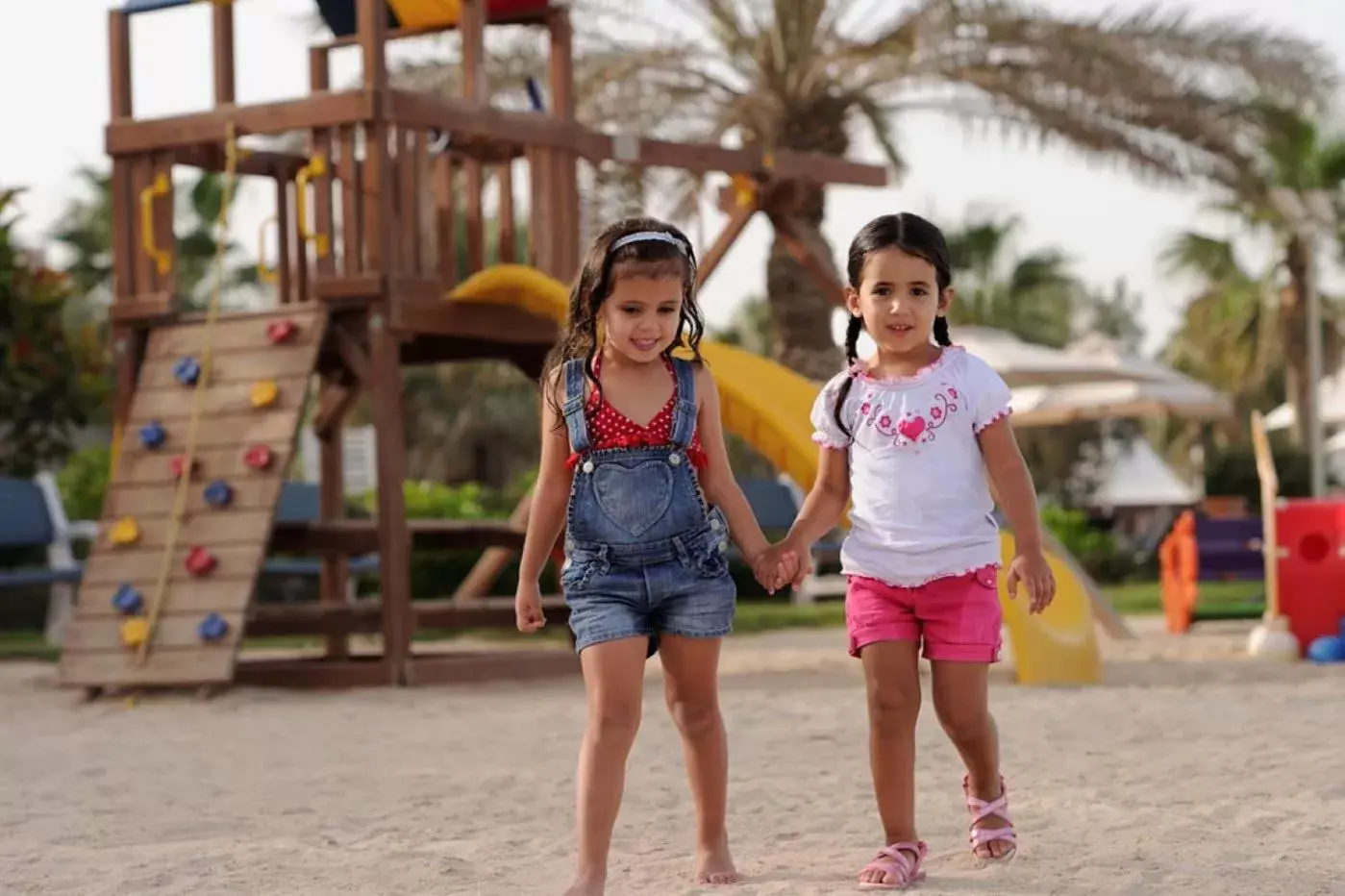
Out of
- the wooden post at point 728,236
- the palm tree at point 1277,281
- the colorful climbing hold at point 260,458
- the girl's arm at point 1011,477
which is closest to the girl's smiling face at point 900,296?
the girl's arm at point 1011,477

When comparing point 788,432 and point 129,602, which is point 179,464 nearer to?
point 129,602

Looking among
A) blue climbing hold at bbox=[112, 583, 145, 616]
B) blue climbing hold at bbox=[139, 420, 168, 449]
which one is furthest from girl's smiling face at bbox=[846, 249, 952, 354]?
blue climbing hold at bbox=[139, 420, 168, 449]

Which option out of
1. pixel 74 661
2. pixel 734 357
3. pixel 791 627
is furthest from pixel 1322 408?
pixel 74 661

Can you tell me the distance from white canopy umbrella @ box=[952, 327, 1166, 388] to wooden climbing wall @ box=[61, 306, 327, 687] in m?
8.64

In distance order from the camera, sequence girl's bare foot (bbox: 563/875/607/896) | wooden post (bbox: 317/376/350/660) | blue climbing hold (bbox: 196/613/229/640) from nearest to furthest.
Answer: girl's bare foot (bbox: 563/875/607/896), blue climbing hold (bbox: 196/613/229/640), wooden post (bbox: 317/376/350/660)

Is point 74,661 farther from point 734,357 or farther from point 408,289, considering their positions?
point 734,357

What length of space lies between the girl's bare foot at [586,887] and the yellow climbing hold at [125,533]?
607cm

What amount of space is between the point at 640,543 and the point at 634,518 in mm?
51

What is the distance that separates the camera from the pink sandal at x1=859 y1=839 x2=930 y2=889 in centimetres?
393

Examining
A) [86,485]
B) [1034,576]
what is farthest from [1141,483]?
[1034,576]

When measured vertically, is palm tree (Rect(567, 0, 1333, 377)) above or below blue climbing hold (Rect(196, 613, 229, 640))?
above

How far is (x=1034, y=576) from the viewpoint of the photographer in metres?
3.96

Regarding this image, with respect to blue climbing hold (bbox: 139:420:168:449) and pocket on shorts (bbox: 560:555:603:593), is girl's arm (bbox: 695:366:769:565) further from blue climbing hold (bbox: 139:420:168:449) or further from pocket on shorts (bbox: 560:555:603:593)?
blue climbing hold (bbox: 139:420:168:449)

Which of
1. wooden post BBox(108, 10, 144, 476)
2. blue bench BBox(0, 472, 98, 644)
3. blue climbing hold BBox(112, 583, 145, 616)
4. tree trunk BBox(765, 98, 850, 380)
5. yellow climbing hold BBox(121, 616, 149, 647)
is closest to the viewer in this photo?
yellow climbing hold BBox(121, 616, 149, 647)
